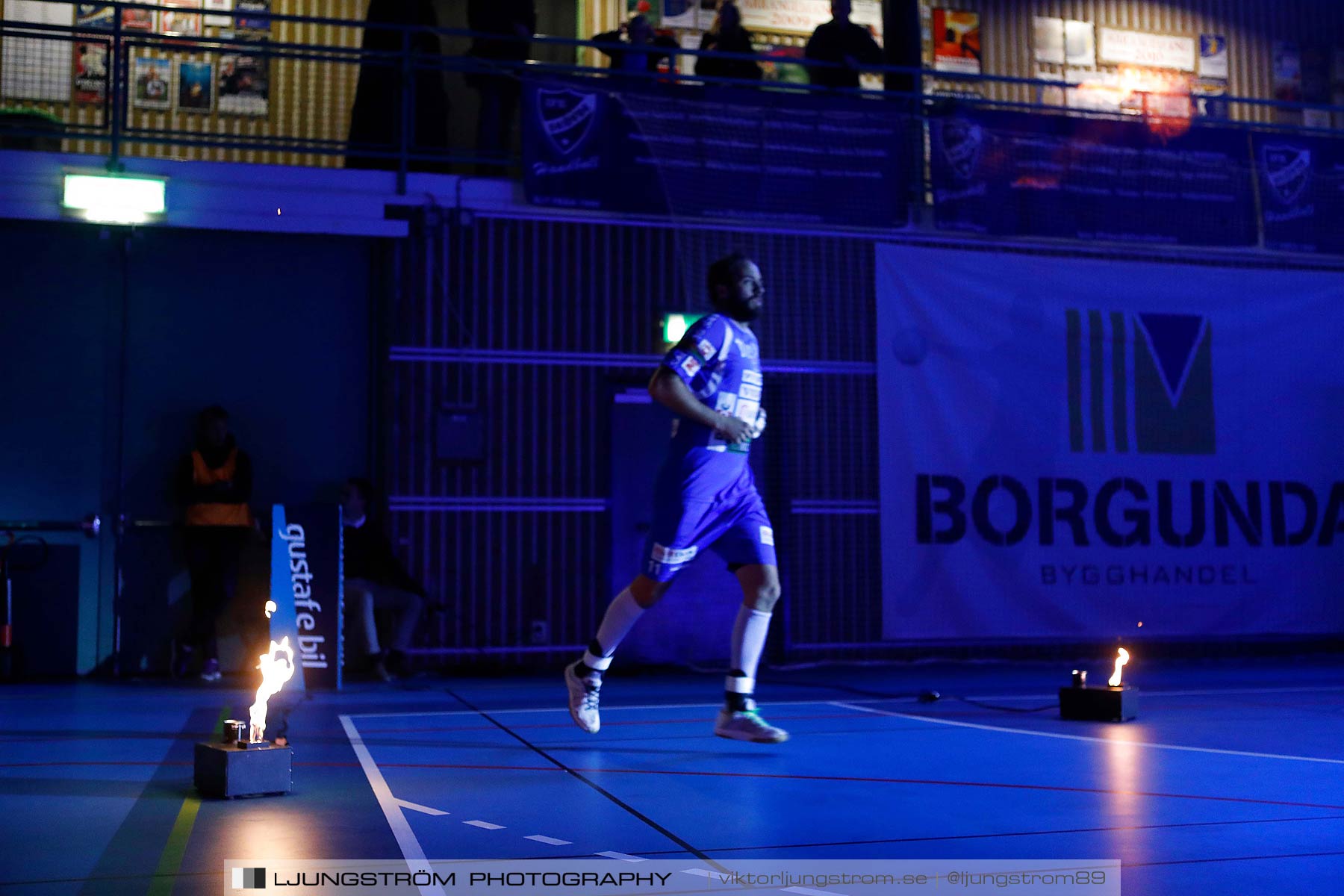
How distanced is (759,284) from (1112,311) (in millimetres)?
7391

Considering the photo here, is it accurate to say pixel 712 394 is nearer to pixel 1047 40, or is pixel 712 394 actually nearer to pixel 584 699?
pixel 584 699

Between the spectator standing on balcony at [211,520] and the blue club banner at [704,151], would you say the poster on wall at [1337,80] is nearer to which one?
the blue club banner at [704,151]

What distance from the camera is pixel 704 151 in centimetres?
1153

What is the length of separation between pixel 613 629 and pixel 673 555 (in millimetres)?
482

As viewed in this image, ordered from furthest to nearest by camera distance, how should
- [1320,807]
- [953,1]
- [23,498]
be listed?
[953,1] < [23,498] < [1320,807]

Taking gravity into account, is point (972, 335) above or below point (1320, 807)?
above

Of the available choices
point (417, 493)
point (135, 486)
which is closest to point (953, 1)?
point (417, 493)

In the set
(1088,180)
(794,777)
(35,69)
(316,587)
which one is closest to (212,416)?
(316,587)

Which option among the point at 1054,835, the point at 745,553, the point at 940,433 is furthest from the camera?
the point at 940,433

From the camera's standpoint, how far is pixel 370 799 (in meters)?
4.54

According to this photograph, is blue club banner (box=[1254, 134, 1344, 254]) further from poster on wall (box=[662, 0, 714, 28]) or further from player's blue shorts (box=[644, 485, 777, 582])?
player's blue shorts (box=[644, 485, 777, 582])

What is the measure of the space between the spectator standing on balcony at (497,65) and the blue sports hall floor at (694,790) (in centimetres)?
540

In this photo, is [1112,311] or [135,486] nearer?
[135,486]

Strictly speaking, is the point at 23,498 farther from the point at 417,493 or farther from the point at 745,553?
the point at 745,553
